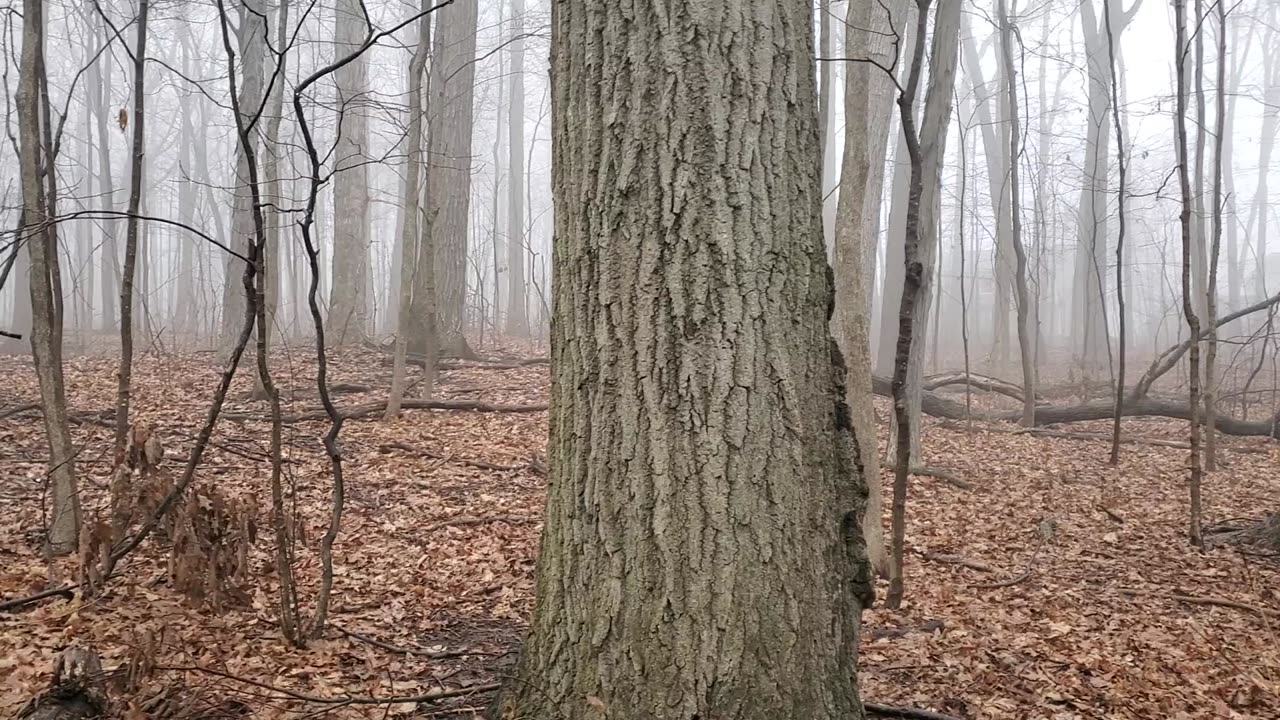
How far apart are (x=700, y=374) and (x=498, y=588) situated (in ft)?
8.17

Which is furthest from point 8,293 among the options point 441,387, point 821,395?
point 821,395

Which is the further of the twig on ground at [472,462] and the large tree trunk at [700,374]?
the twig on ground at [472,462]

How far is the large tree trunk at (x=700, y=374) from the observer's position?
197 centimetres

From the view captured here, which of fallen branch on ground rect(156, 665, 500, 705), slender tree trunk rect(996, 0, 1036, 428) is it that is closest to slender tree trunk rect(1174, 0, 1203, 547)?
slender tree trunk rect(996, 0, 1036, 428)

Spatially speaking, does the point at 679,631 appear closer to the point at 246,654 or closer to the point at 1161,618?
the point at 246,654

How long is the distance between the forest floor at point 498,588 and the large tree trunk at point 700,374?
0.73 m

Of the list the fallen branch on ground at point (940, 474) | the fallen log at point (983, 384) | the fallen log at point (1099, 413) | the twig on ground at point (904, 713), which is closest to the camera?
the twig on ground at point (904, 713)

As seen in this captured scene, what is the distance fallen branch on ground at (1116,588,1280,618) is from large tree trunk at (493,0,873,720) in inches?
117

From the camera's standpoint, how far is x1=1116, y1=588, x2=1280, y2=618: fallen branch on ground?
3877 mm

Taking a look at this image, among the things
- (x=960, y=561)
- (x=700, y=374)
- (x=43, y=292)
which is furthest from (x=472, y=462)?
(x=700, y=374)

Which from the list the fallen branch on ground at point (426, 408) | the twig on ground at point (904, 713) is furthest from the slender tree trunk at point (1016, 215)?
the twig on ground at point (904, 713)

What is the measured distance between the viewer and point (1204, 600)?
13.3 ft

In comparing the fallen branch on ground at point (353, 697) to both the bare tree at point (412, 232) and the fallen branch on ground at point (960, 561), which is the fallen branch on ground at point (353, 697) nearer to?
the fallen branch on ground at point (960, 561)

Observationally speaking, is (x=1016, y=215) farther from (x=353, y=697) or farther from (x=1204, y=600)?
(x=353, y=697)
